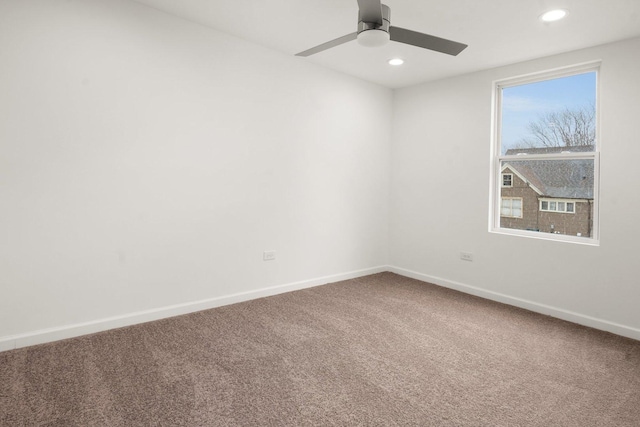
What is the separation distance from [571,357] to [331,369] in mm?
1796

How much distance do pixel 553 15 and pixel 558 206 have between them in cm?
179

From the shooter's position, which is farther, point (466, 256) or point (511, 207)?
point (466, 256)

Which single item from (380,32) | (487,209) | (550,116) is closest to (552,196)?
(487,209)

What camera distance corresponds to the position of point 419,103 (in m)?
4.70

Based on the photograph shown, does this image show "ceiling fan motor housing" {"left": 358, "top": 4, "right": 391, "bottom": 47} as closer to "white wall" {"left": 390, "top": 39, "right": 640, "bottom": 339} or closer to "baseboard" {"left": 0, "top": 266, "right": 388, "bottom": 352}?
"white wall" {"left": 390, "top": 39, "right": 640, "bottom": 339}

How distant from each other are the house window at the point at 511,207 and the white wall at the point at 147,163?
1.90 meters

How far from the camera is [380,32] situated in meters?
2.11

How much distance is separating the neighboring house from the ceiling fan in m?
1.92

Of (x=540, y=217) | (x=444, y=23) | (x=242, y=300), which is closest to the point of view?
(x=444, y=23)

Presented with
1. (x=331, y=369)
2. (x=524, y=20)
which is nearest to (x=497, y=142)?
(x=524, y=20)

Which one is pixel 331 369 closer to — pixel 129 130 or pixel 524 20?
→ pixel 129 130

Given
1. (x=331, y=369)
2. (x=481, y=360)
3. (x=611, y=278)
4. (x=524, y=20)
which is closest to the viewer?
(x=331, y=369)

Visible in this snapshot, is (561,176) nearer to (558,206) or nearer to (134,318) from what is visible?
(558,206)

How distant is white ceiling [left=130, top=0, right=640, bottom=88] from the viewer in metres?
2.67
